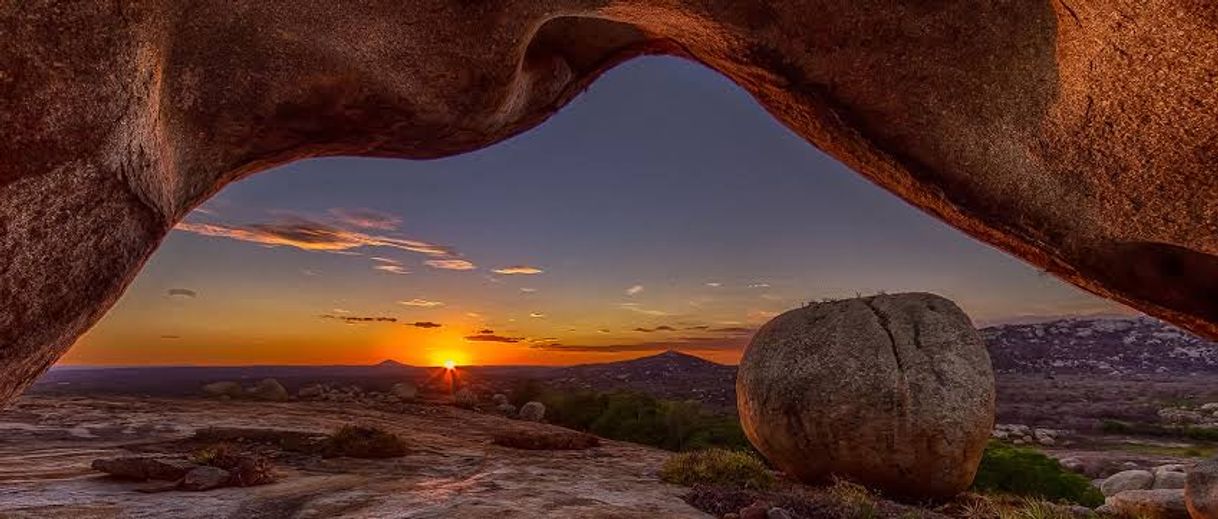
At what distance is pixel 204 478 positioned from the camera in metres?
10.3

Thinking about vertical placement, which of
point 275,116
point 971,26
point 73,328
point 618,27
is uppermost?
point 618,27

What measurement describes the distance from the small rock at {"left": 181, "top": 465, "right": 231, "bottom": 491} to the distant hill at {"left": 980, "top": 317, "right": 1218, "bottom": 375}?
7559 centimetres

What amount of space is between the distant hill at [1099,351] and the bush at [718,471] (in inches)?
2679

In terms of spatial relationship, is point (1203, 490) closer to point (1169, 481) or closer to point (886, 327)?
point (886, 327)

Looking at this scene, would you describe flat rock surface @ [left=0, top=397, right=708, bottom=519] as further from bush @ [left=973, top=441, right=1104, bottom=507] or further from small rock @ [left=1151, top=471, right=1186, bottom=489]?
small rock @ [left=1151, top=471, right=1186, bottom=489]

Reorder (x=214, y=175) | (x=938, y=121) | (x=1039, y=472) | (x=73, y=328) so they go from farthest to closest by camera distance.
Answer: (x=1039, y=472) < (x=938, y=121) < (x=214, y=175) < (x=73, y=328)

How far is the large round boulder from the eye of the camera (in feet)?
36.4

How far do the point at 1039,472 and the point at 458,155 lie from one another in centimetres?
1596

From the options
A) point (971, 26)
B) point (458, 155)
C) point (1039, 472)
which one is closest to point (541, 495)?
point (458, 155)

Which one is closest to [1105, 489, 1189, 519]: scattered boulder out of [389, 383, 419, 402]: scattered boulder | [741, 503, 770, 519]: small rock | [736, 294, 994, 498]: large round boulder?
[736, 294, 994, 498]: large round boulder

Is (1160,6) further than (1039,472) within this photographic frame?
No

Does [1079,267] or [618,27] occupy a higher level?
[618,27]

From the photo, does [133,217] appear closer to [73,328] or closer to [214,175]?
[73,328]

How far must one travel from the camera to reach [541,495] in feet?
34.5
